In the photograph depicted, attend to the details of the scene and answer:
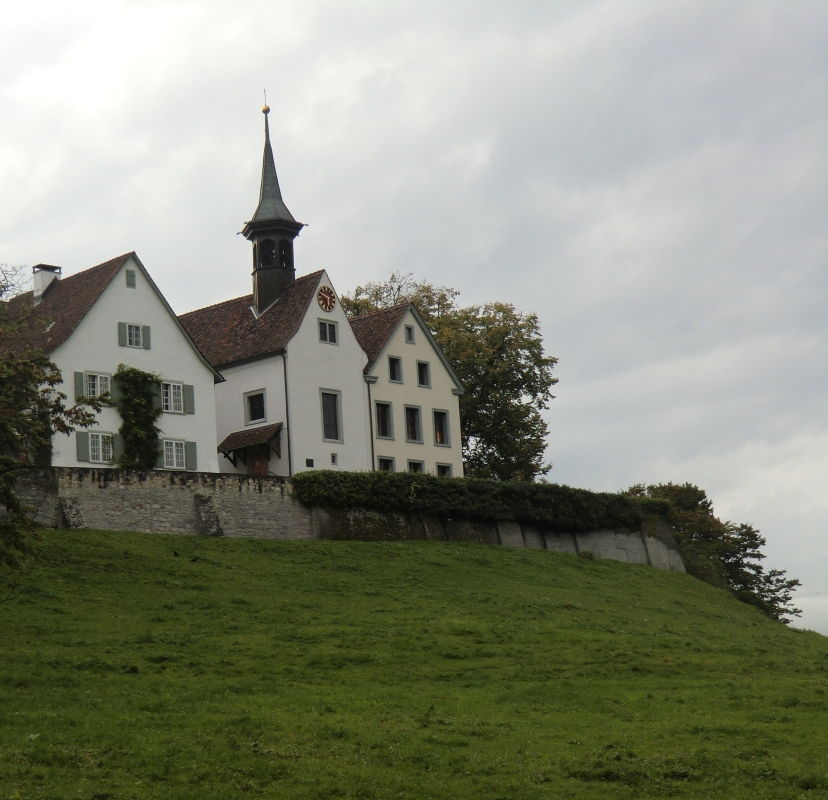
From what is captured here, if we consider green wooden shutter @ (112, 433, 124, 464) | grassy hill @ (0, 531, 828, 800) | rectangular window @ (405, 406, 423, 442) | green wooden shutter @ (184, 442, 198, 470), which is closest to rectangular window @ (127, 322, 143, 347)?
green wooden shutter @ (112, 433, 124, 464)

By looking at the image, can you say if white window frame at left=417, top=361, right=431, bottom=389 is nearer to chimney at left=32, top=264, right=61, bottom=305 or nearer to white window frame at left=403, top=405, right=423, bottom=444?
white window frame at left=403, top=405, right=423, bottom=444

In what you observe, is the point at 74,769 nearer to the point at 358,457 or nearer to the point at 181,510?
the point at 181,510

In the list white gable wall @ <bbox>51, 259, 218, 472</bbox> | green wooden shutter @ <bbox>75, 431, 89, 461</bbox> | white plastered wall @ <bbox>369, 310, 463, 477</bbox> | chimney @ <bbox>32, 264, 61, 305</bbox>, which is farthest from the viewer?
white plastered wall @ <bbox>369, 310, 463, 477</bbox>

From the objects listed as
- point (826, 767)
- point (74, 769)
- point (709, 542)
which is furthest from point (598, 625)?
point (709, 542)

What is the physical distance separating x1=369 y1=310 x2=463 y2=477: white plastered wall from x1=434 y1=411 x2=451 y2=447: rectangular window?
0.72 ft

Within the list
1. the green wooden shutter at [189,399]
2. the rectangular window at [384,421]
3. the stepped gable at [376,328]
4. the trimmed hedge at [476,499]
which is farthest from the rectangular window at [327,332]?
the trimmed hedge at [476,499]

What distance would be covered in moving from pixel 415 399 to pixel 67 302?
18872 millimetres

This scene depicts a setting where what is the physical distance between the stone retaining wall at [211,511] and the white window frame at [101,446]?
23.7 ft

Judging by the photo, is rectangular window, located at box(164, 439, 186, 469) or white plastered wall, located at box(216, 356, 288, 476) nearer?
rectangular window, located at box(164, 439, 186, 469)

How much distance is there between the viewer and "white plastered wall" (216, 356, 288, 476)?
6003 centimetres

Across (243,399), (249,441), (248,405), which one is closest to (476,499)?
(249,441)

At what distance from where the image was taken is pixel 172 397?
5531cm

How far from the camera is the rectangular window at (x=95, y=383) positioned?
52.4 m

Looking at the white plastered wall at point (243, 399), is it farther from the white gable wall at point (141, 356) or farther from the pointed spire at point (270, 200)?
the pointed spire at point (270, 200)
